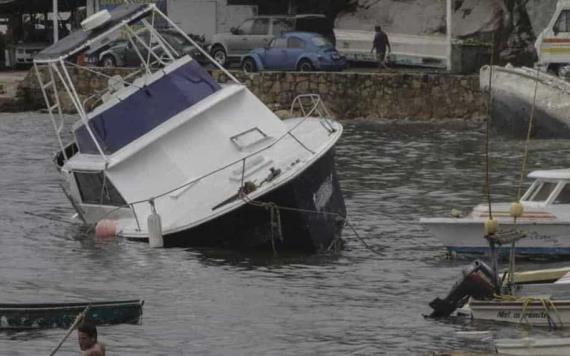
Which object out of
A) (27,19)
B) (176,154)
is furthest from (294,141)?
(27,19)

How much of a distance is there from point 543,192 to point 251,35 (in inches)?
1222

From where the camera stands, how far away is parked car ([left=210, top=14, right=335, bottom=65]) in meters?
55.2

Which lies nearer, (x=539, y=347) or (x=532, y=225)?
(x=539, y=347)

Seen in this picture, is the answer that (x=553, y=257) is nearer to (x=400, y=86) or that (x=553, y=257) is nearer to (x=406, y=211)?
(x=406, y=211)

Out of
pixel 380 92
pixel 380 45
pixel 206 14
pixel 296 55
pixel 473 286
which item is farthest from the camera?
pixel 206 14

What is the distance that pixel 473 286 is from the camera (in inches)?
818

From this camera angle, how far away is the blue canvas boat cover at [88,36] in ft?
90.7

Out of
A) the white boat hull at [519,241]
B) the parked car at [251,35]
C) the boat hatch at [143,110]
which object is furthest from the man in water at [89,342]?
the parked car at [251,35]

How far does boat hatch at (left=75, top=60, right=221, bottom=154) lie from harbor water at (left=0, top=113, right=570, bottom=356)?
5.15ft

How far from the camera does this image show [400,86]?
50.3 metres

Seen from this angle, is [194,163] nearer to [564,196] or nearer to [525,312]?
[564,196]

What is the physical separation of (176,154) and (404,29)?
30217mm

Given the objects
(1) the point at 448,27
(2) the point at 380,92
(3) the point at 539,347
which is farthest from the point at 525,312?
(1) the point at 448,27

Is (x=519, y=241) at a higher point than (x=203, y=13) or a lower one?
higher
